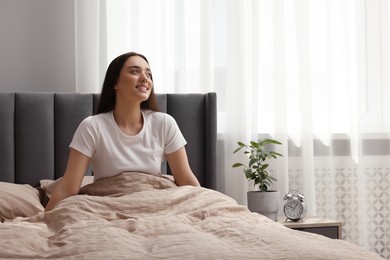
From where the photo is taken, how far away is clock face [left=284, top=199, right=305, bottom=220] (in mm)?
3486

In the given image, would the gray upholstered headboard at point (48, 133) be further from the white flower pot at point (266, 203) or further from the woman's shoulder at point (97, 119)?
the woman's shoulder at point (97, 119)

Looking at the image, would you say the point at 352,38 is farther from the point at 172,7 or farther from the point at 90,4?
the point at 90,4

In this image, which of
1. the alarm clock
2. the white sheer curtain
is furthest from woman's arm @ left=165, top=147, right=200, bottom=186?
the white sheer curtain

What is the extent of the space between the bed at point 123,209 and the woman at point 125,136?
0.10 metres

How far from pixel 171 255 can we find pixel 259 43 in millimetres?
2518

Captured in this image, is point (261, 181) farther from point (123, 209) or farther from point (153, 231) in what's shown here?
point (153, 231)

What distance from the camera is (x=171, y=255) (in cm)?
161

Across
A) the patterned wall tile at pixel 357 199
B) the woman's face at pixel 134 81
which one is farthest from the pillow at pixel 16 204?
the patterned wall tile at pixel 357 199

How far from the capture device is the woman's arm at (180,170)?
296 cm

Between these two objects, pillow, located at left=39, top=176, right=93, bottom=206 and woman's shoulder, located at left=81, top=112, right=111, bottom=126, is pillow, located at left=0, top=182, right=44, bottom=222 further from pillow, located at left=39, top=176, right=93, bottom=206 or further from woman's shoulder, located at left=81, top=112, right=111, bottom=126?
woman's shoulder, located at left=81, top=112, right=111, bottom=126

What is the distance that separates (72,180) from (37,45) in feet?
4.34

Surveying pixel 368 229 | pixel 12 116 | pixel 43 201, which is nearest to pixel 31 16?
pixel 12 116

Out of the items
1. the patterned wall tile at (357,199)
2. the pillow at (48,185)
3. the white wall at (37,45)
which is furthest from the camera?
the patterned wall tile at (357,199)

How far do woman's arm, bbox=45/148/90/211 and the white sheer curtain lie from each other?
1.03m
